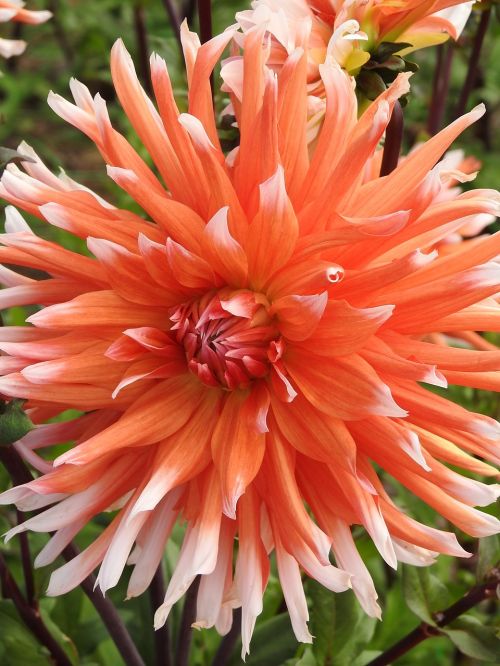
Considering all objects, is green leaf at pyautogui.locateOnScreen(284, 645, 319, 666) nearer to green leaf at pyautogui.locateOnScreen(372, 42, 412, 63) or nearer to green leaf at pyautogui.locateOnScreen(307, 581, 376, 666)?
green leaf at pyautogui.locateOnScreen(307, 581, 376, 666)

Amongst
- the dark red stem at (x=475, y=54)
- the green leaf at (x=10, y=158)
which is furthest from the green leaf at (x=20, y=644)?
the dark red stem at (x=475, y=54)

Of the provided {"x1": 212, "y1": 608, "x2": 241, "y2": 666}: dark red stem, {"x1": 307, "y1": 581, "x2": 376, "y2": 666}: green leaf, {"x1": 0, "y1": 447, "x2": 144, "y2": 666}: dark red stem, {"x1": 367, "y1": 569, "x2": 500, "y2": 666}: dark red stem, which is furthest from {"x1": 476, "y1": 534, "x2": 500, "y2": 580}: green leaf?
{"x1": 0, "y1": 447, "x2": 144, "y2": 666}: dark red stem

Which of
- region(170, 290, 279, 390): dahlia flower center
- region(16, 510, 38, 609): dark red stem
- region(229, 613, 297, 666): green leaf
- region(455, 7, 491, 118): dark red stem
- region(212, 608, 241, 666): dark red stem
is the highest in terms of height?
region(170, 290, 279, 390): dahlia flower center

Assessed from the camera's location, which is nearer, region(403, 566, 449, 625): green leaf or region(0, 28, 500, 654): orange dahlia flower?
region(0, 28, 500, 654): orange dahlia flower

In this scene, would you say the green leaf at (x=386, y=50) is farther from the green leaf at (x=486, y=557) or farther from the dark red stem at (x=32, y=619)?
the dark red stem at (x=32, y=619)

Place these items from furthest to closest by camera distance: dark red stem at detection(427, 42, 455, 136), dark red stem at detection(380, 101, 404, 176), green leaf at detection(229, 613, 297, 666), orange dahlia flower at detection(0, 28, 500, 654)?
dark red stem at detection(427, 42, 455, 136) < green leaf at detection(229, 613, 297, 666) < dark red stem at detection(380, 101, 404, 176) < orange dahlia flower at detection(0, 28, 500, 654)

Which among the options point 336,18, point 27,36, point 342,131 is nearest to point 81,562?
point 342,131

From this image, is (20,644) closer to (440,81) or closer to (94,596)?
(94,596)

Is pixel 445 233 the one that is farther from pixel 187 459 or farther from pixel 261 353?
pixel 187 459
